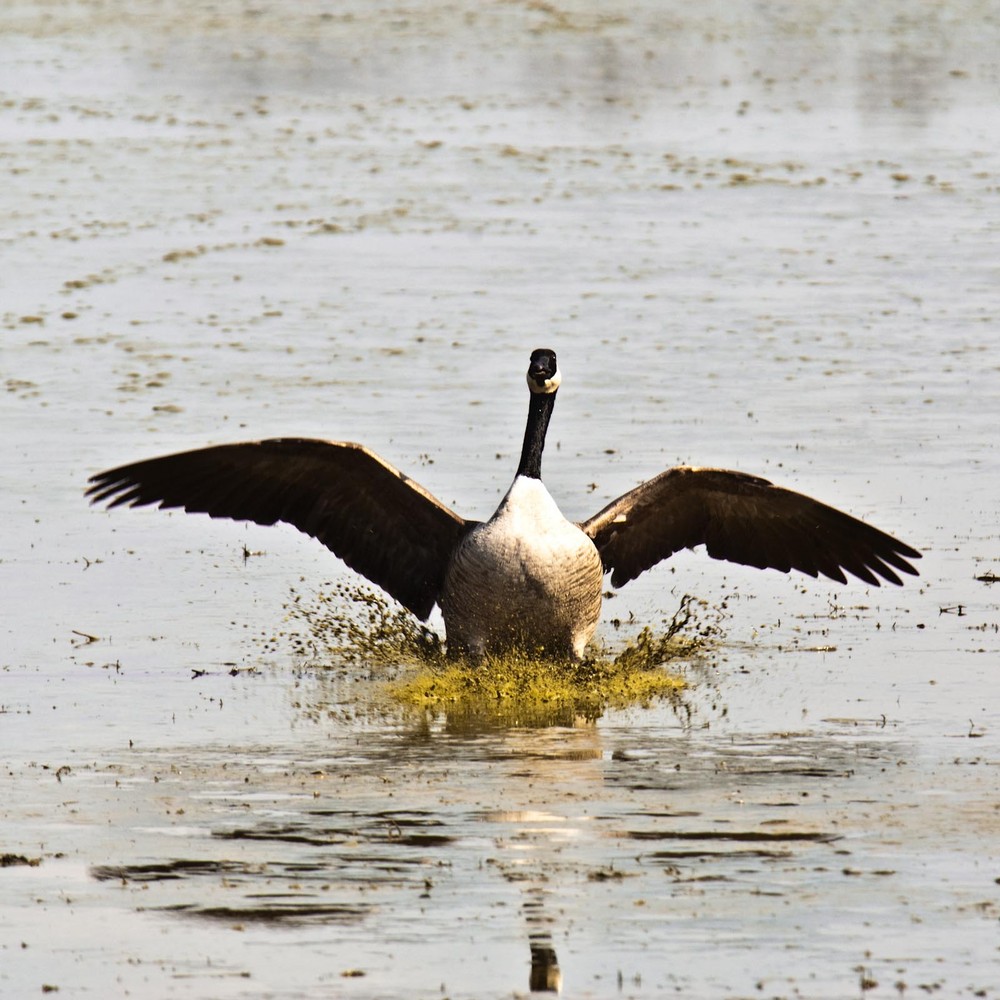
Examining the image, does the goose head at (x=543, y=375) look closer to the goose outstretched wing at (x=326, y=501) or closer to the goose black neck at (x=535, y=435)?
the goose black neck at (x=535, y=435)

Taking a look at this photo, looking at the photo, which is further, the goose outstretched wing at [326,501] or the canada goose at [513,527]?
the goose outstretched wing at [326,501]

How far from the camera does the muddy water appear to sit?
23.5ft

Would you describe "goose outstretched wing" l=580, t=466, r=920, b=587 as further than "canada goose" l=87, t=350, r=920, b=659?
Yes

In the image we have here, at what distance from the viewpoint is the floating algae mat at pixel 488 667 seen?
1069 cm

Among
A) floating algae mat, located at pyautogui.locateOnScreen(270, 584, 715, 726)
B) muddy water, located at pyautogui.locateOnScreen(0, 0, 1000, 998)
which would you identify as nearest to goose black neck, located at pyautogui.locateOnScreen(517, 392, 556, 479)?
floating algae mat, located at pyautogui.locateOnScreen(270, 584, 715, 726)

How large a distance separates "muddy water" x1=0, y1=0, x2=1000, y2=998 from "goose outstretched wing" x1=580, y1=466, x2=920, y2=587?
38 cm

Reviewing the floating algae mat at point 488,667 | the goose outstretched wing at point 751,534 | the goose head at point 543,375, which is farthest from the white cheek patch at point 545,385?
the floating algae mat at point 488,667

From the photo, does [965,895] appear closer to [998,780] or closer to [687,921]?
[687,921]

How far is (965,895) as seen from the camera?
7.38 meters

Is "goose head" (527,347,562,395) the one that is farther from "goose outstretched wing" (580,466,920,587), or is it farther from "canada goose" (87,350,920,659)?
"goose outstretched wing" (580,466,920,587)

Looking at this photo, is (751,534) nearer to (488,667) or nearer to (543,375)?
(543,375)

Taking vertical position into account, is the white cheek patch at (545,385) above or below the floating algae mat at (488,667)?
above

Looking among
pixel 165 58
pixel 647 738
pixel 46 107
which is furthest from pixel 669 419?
pixel 165 58

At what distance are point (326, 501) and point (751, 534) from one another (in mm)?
2249
